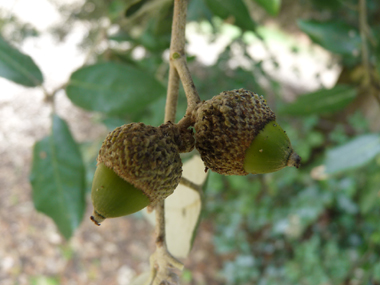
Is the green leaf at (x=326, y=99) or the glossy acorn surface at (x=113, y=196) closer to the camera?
the glossy acorn surface at (x=113, y=196)

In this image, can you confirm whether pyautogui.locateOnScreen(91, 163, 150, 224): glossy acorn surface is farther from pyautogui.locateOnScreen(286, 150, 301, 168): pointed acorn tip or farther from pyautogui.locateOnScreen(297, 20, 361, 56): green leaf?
pyautogui.locateOnScreen(297, 20, 361, 56): green leaf

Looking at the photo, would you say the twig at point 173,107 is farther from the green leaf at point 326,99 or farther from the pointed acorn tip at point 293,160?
the green leaf at point 326,99

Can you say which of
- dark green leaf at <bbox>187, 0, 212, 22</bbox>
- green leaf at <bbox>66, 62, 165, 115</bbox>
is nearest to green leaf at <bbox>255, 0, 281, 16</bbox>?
dark green leaf at <bbox>187, 0, 212, 22</bbox>

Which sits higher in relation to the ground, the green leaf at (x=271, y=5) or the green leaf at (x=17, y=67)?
the green leaf at (x=271, y=5)

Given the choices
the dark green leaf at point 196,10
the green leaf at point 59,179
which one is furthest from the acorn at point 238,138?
the dark green leaf at point 196,10

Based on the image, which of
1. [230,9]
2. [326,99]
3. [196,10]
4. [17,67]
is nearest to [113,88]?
[17,67]

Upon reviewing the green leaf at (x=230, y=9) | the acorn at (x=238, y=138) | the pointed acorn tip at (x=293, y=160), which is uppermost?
the green leaf at (x=230, y=9)

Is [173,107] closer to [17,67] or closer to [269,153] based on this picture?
[269,153]
